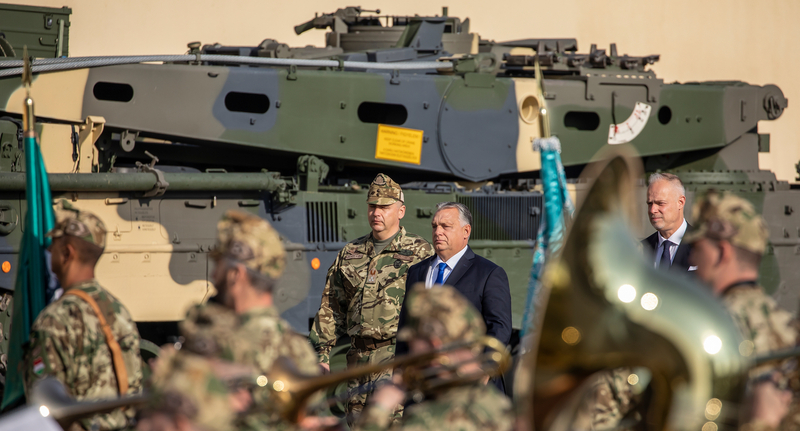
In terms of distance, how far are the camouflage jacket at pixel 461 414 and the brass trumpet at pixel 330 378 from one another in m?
0.05

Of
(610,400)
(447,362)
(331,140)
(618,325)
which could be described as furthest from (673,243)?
(331,140)

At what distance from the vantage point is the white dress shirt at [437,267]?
4.68 metres

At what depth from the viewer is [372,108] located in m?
8.59

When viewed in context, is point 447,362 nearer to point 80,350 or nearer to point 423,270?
point 80,350

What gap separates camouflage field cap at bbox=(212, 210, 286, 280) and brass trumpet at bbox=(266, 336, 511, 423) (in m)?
0.31

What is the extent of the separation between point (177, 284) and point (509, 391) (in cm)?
296

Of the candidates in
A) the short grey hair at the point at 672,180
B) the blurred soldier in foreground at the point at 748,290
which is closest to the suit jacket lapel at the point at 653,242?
the short grey hair at the point at 672,180

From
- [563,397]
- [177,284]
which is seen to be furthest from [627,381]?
[177,284]

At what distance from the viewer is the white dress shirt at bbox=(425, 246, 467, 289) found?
15.4 ft

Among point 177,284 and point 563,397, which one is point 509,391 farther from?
point 563,397

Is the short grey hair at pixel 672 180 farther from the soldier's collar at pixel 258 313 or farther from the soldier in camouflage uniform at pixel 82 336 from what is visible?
the soldier in camouflage uniform at pixel 82 336

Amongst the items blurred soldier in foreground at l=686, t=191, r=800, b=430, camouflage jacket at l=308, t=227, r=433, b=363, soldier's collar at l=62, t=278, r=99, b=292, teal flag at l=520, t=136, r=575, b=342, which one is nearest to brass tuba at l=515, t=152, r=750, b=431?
blurred soldier in foreground at l=686, t=191, r=800, b=430

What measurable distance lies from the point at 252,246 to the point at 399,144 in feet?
17.0

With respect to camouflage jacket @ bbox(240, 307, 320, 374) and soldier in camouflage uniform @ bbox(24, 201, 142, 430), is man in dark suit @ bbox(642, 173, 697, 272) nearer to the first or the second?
camouflage jacket @ bbox(240, 307, 320, 374)
